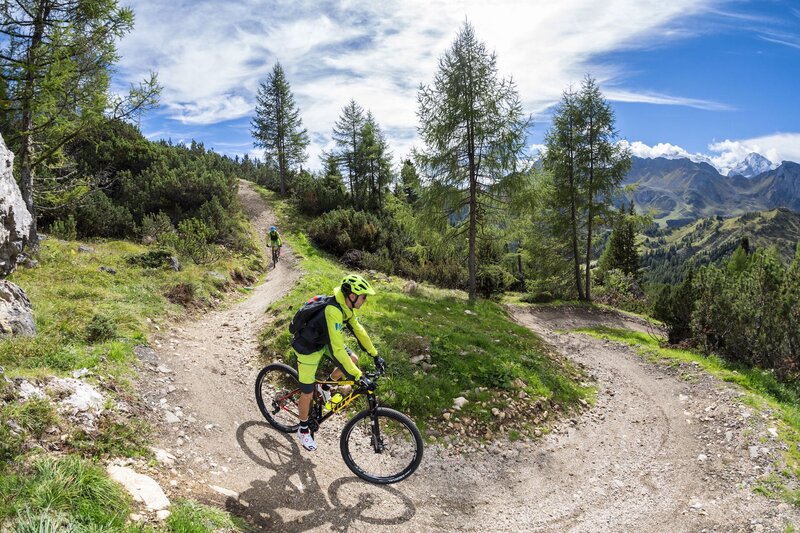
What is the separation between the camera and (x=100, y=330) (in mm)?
8625

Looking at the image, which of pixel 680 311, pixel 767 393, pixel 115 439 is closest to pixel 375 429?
pixel 115 439

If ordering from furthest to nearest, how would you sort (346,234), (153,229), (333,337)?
(346,234) < (153,229) < (333,337)

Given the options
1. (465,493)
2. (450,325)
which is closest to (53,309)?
(465,493)

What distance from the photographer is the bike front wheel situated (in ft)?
20.4

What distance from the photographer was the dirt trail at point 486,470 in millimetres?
5773

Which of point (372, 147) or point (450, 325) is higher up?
point (372, 147)

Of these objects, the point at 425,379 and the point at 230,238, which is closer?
the point at 425,379

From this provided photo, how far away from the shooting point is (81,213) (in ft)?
62.0

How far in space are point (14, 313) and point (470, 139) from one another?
17608 millimetres

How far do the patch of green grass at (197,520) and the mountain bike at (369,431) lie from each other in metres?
1.95

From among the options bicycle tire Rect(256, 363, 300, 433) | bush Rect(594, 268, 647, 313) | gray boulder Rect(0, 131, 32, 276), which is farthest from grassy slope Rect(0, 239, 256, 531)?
bush Rect(594, 268, 647, 313)

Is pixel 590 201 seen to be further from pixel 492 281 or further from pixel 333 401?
pixel 333 401

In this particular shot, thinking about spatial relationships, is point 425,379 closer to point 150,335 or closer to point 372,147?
point 150,335

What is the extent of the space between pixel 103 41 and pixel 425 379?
15017 mm
